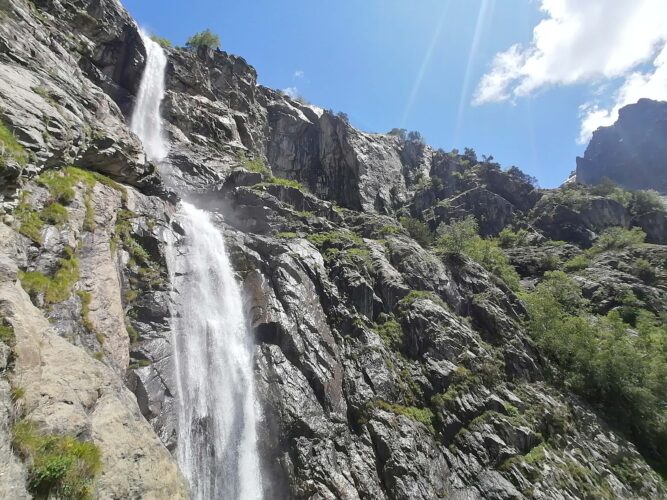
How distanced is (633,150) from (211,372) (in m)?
205

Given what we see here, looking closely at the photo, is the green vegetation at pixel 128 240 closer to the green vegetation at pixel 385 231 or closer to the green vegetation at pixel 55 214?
the green vegetation at pixel 55 214

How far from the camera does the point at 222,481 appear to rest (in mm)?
17297

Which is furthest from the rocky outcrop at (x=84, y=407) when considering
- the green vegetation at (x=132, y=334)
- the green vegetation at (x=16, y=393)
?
the green vegetation at (x=132, y=334)

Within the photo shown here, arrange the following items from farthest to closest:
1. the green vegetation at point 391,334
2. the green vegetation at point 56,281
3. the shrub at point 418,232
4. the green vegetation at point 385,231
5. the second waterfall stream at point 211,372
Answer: the shrub at point 418,232, the green vegetation at point 385,231, the green vegetation at point 391,334, the second waterfall stream at point 211,372, the green vegetation at point 56,281

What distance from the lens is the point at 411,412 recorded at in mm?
23344

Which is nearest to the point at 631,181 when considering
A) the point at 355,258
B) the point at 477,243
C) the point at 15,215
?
the point at 477,243

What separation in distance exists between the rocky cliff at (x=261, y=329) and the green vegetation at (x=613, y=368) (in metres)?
1.89

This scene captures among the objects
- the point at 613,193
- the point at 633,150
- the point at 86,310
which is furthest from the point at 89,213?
the point at 633,150

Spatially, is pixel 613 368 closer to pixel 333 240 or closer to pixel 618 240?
pixel 333 240

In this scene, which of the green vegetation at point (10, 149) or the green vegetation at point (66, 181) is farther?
the green vegetation at point (66, 181)

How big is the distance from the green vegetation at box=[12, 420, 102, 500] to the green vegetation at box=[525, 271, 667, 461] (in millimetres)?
34795

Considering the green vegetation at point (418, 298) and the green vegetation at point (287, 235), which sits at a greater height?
→ the green vegetation at point (287, 235)

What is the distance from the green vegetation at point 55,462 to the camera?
250 inches

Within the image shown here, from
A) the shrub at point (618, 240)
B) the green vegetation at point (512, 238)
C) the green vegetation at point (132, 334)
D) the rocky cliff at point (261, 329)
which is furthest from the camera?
the green vegetation at point (512, 238)
